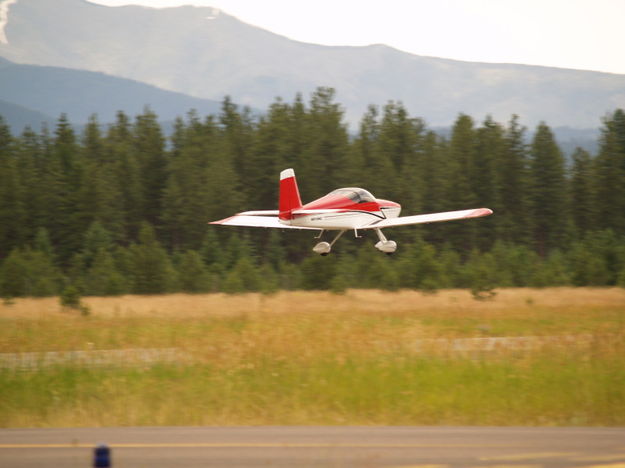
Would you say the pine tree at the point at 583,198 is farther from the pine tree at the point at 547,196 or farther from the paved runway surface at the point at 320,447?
the paved runway surface at the point at 320,447

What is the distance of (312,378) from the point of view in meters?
17.6

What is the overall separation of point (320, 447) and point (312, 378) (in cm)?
666

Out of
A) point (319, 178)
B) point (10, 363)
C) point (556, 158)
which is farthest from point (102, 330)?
point (556, 158)

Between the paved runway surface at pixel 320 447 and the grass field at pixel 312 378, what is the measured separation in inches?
82.8

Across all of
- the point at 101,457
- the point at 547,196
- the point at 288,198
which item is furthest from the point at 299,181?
the point at 101,457

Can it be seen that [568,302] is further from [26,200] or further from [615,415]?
[26,200]

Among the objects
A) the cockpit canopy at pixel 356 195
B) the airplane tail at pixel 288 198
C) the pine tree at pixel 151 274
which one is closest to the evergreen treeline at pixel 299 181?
the pine tree at pixel 151 274

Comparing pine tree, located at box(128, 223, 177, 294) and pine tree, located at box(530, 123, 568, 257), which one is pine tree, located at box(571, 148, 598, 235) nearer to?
pine tree, located at box(530, 123, 568, 257)

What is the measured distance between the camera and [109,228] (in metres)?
74.8

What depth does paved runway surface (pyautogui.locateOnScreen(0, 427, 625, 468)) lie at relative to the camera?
32.8ft

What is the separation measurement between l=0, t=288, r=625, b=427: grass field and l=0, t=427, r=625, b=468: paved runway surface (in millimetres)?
2104

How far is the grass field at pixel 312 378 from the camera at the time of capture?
15211 mm

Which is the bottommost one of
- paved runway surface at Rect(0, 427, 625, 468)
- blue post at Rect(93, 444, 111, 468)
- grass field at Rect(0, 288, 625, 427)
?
grass field at Rect(0, 288, 625, 427)

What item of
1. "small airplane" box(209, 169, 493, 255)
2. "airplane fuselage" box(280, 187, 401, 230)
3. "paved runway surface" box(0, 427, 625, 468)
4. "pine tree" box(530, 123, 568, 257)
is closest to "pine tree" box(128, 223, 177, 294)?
"small airplane" box(209, 169, 493, 255)
